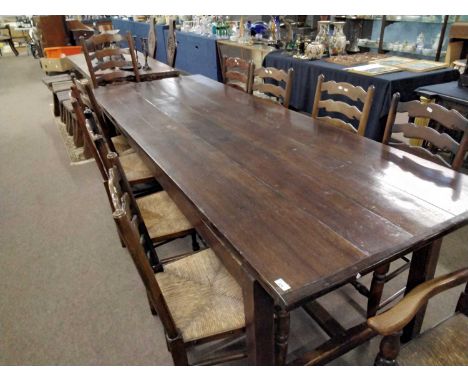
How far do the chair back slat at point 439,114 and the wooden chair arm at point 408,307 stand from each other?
71 centimetres

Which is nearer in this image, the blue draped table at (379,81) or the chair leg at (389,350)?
the chair leg at (389,350)

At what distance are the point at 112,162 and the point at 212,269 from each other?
532mm

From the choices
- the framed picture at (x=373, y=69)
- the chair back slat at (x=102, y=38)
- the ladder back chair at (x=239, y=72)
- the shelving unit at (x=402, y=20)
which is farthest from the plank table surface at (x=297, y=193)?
the shelving unit at (x=402, y=20)

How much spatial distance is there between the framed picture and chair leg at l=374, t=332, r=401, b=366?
2179 mm

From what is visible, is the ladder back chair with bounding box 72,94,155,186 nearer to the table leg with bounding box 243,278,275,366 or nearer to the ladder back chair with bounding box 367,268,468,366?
the table leg with bounding box 243,278,275,366

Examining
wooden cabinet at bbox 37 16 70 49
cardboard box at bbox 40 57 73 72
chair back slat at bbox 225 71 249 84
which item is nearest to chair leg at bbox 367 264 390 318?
chair back slat at bbox 225 71 249 84

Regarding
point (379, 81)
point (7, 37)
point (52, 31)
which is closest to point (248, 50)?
point (379, 81)

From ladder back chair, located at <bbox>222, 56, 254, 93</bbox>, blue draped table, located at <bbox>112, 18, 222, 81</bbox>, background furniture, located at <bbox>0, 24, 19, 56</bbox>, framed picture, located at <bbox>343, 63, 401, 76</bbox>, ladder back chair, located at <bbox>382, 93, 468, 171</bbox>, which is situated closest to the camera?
ladder back chair, located at <bbox>382, 93, 468, 171</bbox>

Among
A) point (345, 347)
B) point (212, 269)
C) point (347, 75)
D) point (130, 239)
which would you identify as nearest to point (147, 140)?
point (212, 269)

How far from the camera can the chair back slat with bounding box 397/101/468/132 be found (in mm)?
1317

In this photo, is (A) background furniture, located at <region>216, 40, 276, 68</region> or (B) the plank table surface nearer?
(B) the plank table surface

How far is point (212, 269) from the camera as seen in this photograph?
1282mm

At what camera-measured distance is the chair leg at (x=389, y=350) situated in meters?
0.79

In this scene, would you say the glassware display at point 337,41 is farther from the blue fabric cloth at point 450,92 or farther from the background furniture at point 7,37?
the background furniture at point 7,37
